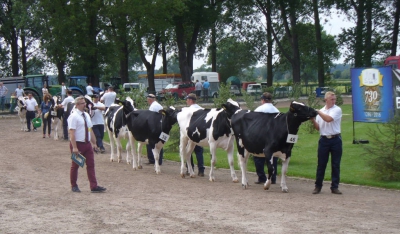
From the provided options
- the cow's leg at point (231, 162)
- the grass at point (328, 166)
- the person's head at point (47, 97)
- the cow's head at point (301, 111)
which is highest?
the person's head at point (47, 97)

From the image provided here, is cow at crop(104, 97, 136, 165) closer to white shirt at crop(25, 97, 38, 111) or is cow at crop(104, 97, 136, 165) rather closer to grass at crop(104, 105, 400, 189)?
grass at crop(104, 105, 400, 189)

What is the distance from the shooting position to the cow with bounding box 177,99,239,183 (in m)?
14.7

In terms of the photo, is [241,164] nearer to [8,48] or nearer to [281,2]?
[281,2]

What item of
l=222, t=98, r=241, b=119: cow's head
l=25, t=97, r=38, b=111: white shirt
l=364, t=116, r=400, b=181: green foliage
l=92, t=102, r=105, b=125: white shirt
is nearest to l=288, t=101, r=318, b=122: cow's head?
l=222, t=98, r=241, b=119: cow's head

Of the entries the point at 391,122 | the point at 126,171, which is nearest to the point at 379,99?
the point at 391,122

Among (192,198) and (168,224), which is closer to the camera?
(168,224)

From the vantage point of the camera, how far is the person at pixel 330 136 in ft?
41.3

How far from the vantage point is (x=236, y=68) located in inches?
3760

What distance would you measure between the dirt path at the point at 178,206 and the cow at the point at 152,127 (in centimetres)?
77

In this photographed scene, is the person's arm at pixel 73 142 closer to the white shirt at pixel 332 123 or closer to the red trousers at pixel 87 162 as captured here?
the red trousers at pixel 87 162

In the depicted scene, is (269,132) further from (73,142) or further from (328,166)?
(328,166)

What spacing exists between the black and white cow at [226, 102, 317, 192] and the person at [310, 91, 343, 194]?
29cm

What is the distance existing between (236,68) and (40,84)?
1983 inches

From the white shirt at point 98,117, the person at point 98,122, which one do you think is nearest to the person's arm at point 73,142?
the person at point 98,122
